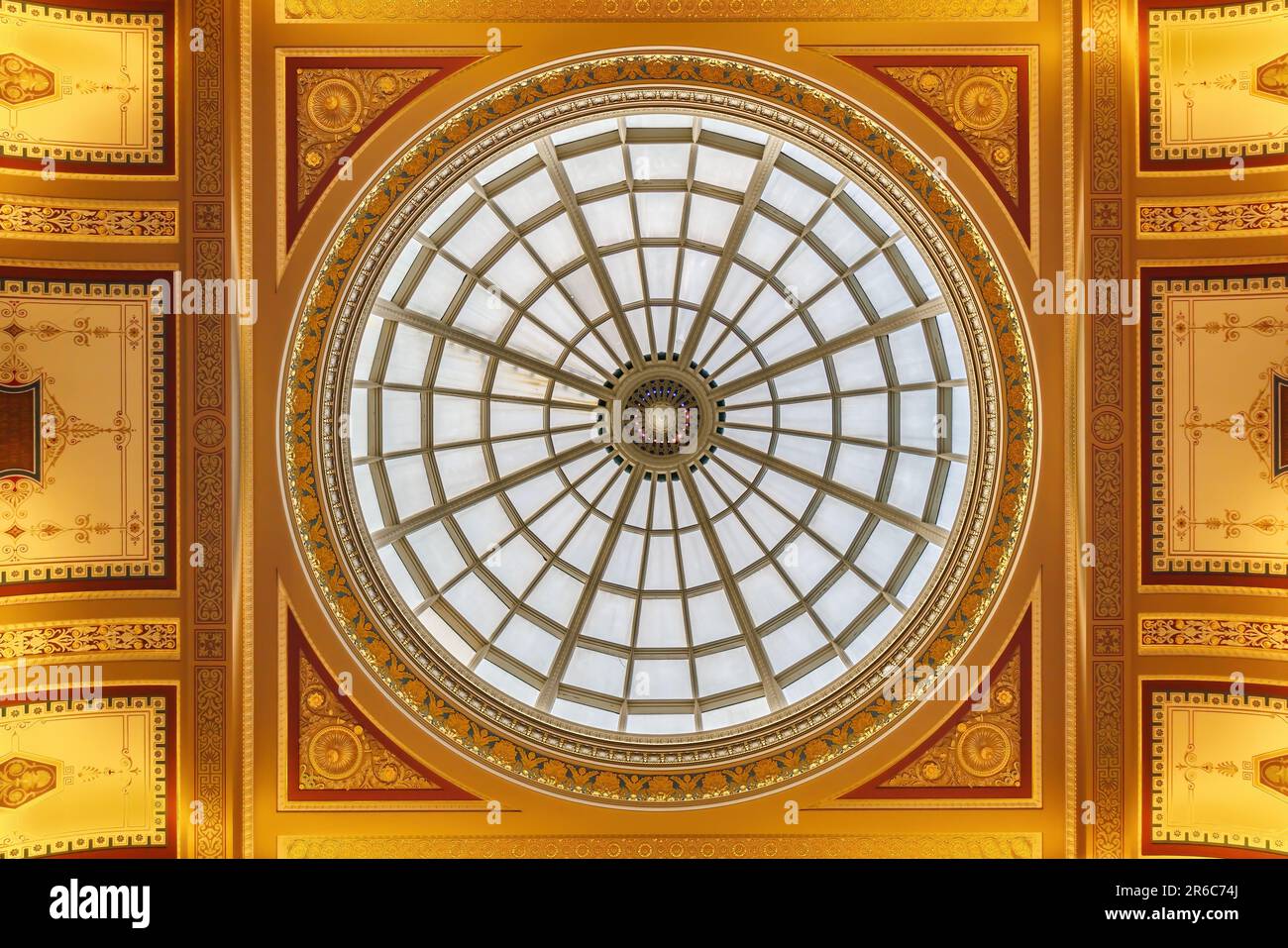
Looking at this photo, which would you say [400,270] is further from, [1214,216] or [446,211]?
[1214,216]

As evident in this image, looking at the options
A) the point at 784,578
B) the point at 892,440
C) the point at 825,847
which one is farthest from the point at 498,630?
the point at 892,440

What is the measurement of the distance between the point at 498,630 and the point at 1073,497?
291 inches

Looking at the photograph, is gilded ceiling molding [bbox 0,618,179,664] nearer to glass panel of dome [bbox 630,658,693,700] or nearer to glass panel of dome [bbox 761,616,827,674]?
glass panel of dome [bbox 630,658,693,700]

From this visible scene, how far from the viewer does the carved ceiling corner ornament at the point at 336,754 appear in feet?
34.6

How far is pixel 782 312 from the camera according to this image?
12828 mm

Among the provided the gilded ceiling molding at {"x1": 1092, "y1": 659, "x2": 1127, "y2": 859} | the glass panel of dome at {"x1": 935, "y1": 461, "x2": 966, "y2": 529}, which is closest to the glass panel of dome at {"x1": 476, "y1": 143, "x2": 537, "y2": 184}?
the glass panel of dome at {"x1": 935, "y1": 461, "x2": 966, "y2": 529}

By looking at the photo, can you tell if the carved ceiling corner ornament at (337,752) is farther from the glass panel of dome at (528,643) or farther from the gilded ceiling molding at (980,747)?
the gilded ceiling molding at (980,747)

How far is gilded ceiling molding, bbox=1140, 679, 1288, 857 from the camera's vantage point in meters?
10.2

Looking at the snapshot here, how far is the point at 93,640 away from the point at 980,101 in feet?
36.5

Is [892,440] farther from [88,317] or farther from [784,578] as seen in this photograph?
[88,317]

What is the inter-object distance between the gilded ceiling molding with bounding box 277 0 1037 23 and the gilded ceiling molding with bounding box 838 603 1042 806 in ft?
21.5

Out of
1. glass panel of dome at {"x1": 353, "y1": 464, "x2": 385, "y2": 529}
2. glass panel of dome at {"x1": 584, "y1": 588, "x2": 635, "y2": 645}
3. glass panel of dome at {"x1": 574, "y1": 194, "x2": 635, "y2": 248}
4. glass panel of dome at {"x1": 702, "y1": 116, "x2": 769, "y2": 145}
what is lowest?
glass panel of dome at {"x1": 584, "y1": 588, "x2": 635, "y2": 645}

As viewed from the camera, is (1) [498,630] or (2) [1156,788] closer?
(2) [1156,788]

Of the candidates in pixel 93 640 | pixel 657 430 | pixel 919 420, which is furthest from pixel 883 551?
pixel 93 640
